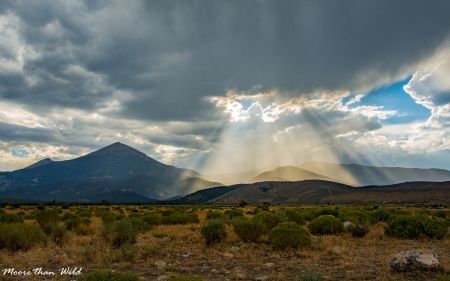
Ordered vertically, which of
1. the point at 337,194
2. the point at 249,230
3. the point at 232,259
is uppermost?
the point at 337,194

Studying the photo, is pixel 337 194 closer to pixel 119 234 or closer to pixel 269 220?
pixel 269 220

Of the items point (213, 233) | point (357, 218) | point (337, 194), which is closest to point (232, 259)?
point (213, 233)

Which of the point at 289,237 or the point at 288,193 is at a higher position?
the point at 288,193

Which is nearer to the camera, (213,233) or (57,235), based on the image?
(213,233)

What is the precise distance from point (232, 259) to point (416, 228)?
11.9 m

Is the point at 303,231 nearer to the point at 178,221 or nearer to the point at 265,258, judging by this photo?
the point at 265,258

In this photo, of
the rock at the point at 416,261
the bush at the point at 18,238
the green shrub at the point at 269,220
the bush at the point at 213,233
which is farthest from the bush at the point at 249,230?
the bush at the point at 18,238

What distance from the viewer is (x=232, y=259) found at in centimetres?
1273

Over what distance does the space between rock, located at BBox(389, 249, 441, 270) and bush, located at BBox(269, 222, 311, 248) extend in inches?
178

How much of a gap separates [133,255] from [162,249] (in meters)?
2.41

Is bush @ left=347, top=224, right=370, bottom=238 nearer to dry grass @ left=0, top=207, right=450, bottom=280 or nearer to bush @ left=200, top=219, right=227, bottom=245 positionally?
dry grass @ left=0, top=207, right=450, bottom=280

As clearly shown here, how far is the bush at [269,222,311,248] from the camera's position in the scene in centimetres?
1430

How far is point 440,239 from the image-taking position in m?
16.9

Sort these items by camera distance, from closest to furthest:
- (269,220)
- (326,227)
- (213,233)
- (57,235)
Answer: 1. (213,233)
2. (57,235)
3. (326,227)
4. (269,220)
